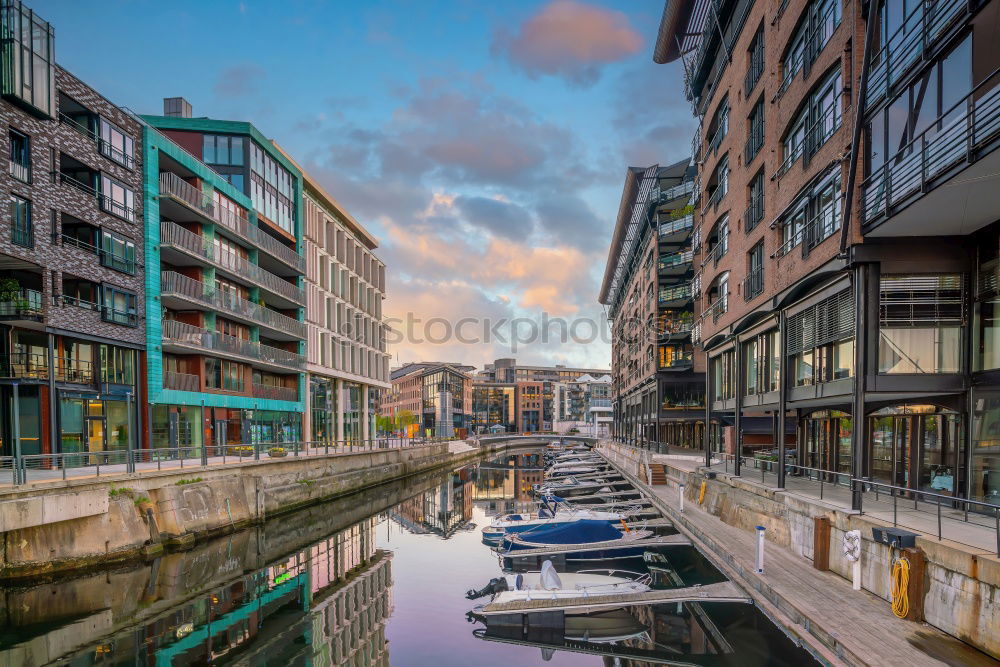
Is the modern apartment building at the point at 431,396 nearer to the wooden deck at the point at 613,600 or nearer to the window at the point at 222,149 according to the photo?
the window at the point at 222,149

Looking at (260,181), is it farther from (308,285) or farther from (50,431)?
(50,431)

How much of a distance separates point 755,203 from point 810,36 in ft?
27.7

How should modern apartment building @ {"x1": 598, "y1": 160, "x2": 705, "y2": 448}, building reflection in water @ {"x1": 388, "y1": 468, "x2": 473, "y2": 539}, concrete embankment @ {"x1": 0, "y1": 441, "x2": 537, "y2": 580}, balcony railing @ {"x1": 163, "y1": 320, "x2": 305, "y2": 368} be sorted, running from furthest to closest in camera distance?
modern apartment building @ {"x1": 598, "y1": 160, "x2": 705, "y2": 448}
balcony railing @ {"x1": 163, "y1": 320, "x2": 305, "y2": 368}
building reflection in water @ {"x1": 388, "y1": 468, "x2": 473, "y2": 539}
concrete embankment @ {"x1": 0, "y1": 441, "x2": 537, "y2": 580}

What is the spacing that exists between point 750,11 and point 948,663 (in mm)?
27961

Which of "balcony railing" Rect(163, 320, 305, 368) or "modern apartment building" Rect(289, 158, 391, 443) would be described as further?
"modern apartment building" Rect(289, 158, 391, 443)

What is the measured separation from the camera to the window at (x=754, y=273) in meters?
27.6

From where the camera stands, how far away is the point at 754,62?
2872cm

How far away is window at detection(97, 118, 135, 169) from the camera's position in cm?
3341

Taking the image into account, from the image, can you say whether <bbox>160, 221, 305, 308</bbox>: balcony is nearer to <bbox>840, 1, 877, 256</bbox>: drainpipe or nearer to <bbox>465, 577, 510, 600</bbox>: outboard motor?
<bbox>465, 577, 510, 600</bbox>: outboard motor

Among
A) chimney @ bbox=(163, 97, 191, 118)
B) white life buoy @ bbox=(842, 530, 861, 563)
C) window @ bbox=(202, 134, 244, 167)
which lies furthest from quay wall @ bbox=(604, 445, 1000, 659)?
chimney @ bbox=(163, 97, 191, 118)

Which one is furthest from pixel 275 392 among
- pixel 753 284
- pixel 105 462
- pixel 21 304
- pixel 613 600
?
pixel 613 600

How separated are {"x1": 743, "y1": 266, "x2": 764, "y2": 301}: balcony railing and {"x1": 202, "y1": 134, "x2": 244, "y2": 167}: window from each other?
3795cm

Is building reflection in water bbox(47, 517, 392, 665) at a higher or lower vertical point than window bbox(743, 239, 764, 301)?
→ lower

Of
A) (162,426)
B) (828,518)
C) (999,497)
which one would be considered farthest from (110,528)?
(999,497)
